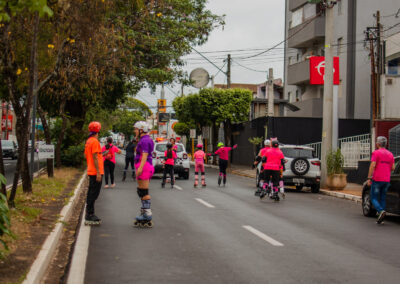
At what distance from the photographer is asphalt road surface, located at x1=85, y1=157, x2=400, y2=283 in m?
6.89

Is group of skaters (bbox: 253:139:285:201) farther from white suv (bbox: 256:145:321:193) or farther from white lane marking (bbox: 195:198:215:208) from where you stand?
white suv (bbox: 256:145:321:193)

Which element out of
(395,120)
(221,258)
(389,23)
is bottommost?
(221,258)

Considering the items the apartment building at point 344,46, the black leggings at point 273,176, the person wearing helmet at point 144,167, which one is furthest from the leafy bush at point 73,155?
the person wearing helmet at point 144,167

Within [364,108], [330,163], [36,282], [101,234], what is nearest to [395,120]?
[330,163]

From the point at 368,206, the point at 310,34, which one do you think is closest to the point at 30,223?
the point at 368,206

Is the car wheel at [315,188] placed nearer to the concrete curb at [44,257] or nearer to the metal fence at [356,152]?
the metal fence at [356,152]

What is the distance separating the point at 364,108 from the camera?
37625mm

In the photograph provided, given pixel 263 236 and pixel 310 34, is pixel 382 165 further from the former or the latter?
pixel 310 34

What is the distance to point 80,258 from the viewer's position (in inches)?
304

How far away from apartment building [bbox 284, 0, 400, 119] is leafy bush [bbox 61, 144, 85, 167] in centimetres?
1557

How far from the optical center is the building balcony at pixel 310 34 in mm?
40156

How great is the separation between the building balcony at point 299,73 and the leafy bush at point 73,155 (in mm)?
18176

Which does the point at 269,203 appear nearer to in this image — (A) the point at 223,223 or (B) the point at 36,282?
(A) the point at 223,223

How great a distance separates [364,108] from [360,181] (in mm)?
13550
